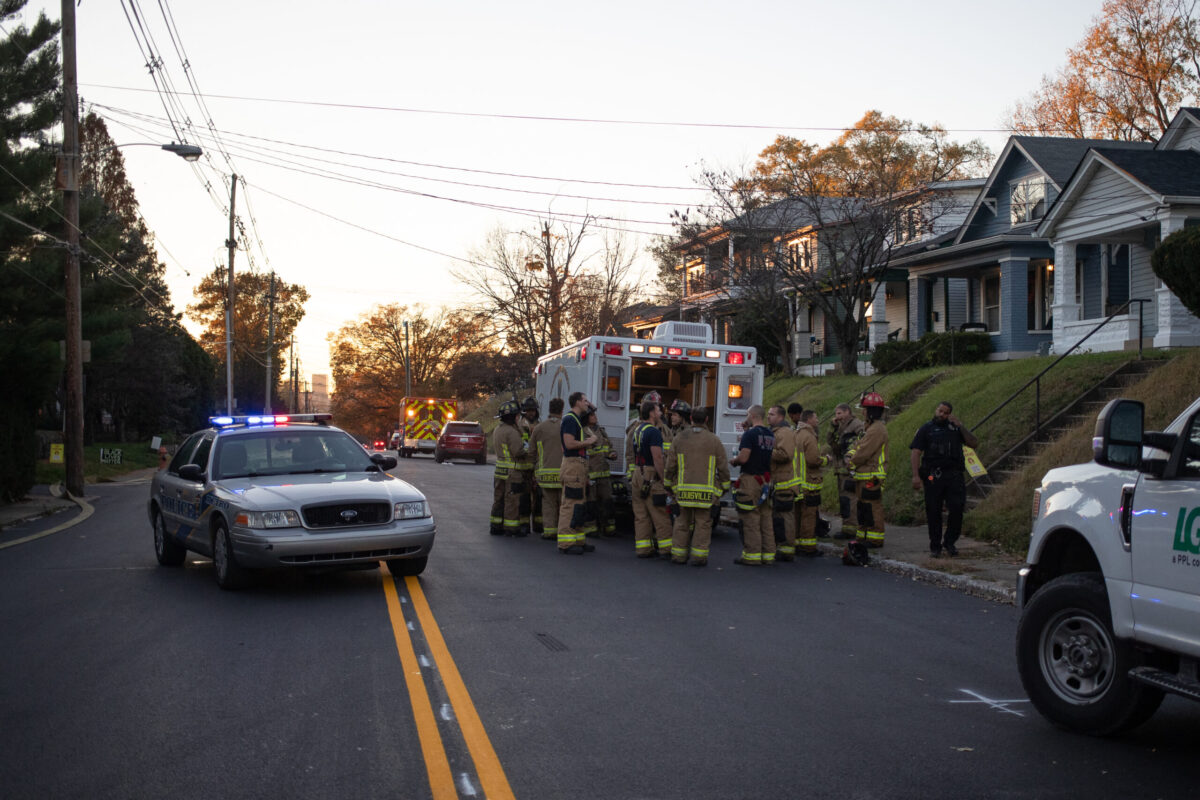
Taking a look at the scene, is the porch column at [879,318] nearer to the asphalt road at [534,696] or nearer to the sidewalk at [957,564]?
the sidewalk at [957,564]

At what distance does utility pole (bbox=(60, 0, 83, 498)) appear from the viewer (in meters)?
22.2

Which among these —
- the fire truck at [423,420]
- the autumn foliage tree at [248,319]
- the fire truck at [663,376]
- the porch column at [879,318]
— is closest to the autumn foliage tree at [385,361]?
the autumn foliage tree at [248,319]

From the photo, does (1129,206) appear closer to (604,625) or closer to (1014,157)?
(1014,157)

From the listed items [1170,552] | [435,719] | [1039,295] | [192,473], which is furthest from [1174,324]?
[435,719]

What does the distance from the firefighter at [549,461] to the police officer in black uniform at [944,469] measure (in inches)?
179

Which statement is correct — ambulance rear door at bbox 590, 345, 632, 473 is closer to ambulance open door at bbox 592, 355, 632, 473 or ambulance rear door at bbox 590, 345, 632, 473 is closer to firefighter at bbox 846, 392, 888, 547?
ambulance open door at bbox 592, 355, 632, 473

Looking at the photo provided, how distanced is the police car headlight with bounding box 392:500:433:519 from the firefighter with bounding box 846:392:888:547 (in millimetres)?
5629

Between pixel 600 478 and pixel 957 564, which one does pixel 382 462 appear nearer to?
pixel 600 478

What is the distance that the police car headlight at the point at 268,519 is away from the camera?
949cm

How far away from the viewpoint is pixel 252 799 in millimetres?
4645

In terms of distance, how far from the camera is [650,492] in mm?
12867

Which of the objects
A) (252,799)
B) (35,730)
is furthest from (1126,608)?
(35,730)

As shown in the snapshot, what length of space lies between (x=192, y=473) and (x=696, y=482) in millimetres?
5368

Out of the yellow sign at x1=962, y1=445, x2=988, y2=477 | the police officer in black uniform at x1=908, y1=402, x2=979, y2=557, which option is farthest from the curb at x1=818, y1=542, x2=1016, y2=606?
the yellow sign at x1=962, y1=445, x2=988, y2=477
